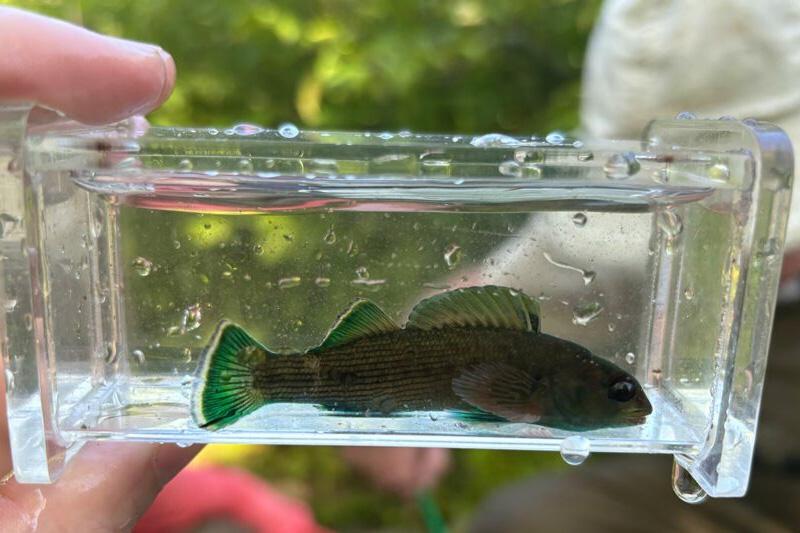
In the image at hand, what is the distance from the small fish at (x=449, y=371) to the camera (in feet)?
2.47

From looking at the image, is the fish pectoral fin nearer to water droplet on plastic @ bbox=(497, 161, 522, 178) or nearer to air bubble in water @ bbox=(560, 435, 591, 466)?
air bubble in water @ bbox=(560, 435, 591, 466)

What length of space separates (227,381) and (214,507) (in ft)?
3.79

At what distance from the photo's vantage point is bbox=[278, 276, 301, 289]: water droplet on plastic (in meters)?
0.79

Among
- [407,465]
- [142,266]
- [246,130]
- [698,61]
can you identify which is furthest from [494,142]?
[407,465]

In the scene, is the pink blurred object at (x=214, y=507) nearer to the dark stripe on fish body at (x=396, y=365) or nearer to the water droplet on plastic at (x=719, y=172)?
the dark stripe on fish body at (x=396, y=365)

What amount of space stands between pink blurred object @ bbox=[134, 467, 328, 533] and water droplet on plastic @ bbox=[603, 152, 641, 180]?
4.59 ft

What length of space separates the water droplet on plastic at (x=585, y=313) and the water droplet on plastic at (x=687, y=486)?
0.22m

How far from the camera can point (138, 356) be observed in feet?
2.70

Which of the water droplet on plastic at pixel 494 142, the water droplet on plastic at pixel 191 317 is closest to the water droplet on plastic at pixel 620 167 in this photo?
the water droplet on plastic at pixel 494 142

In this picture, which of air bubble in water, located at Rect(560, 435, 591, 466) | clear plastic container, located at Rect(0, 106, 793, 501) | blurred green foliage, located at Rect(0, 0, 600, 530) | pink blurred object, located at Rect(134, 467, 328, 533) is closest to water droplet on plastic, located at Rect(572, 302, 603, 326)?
clear plastic container, located at Rect(0, 106, 793, 501)

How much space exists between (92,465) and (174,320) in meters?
0.22

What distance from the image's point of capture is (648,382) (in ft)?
2.76

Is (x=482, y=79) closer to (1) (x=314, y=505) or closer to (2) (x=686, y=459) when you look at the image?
(2) (x=686, y=459)

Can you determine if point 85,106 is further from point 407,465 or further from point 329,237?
point 407,465
